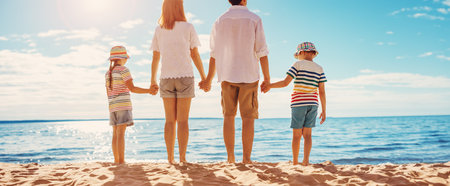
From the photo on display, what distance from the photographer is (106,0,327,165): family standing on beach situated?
4.32m

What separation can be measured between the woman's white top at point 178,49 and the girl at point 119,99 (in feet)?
2.39

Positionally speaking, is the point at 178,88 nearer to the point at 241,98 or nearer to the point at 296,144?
the point at 241,98

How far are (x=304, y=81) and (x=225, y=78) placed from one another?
122cm

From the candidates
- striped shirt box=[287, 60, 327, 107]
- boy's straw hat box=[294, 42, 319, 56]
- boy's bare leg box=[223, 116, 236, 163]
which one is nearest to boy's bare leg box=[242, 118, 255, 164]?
boy's bare leg box=[223, 116, 236, 163]

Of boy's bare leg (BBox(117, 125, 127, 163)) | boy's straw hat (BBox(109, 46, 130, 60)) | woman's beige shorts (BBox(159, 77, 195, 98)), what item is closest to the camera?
woman's beige shorts (BBox(159, 77, 195, 98))

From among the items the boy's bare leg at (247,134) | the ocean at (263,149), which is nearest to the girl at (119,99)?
the boy's bare leg at (247,134)

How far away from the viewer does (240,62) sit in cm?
429

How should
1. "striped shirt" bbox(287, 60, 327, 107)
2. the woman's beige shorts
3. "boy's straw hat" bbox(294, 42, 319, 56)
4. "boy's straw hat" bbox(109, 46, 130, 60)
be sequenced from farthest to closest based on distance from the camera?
1. "boy's straw hat" bbox(109, 46, 130, 60)
2. "boy's straw hat" bbox(294, 42, 319, 56)
3. "striped shirt" bbox(287, 60, 327, 107)
4. the woman's beige shorts

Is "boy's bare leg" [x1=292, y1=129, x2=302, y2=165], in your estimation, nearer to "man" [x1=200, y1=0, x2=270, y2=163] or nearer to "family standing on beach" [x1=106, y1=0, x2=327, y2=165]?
"family standing on beach" [x1=106, y1=0, x2=327, y2=165]

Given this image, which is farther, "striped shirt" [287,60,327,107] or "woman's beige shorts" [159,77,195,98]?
"striped shirt" [287,60,327,107]

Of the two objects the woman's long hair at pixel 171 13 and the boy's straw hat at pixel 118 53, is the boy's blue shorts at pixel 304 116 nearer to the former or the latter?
the woman's long hair at pixel 171 13

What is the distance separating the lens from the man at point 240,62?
430 cm

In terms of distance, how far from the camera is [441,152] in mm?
14250

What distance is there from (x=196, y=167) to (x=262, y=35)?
195 centimetres
